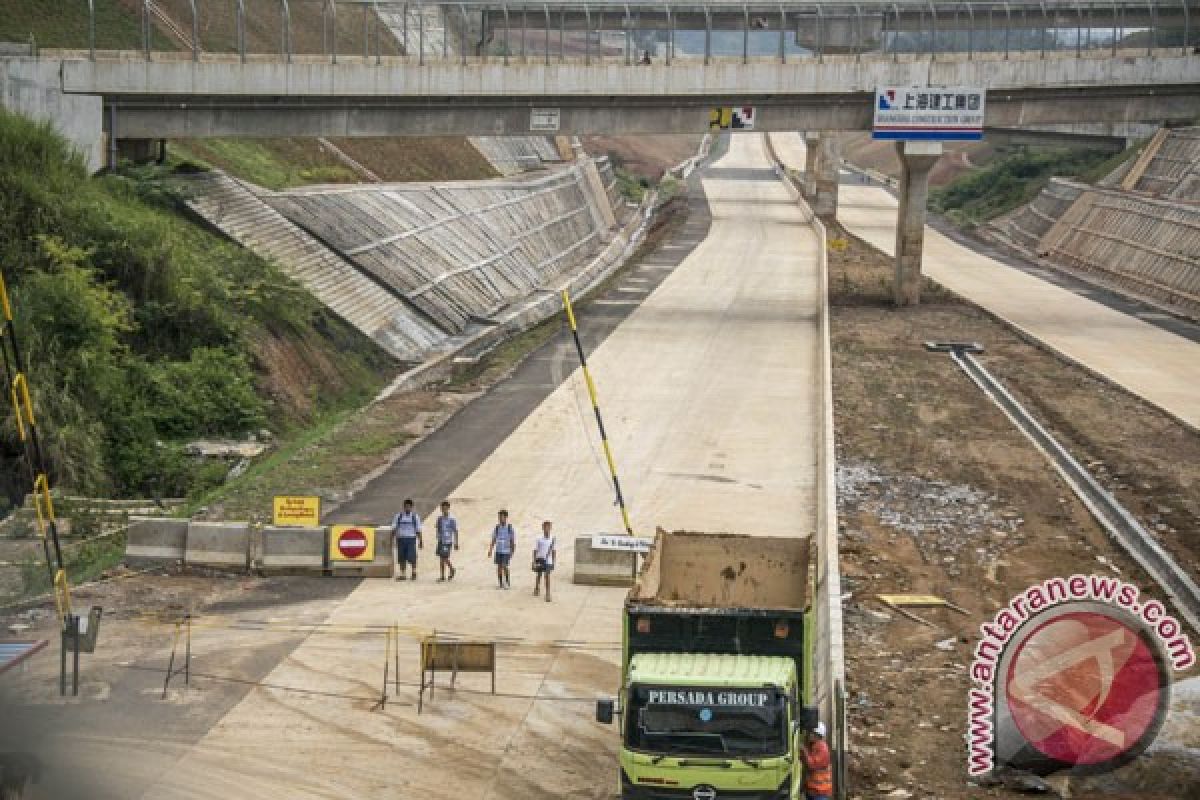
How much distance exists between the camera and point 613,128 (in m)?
68.3

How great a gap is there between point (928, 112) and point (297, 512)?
42986mm

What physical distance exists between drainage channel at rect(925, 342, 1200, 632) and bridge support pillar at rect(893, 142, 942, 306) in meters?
15.7

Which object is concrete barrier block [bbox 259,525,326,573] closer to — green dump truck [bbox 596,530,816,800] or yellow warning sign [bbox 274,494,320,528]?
yellow warning sign [bbox 274,494,320,528]

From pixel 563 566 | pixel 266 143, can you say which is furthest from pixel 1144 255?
pixel 563 566

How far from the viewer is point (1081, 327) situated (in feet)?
243

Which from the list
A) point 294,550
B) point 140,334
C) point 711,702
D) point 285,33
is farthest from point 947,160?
point 711,702

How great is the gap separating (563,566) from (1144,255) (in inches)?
2494

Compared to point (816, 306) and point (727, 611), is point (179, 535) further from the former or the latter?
point (816, 306)

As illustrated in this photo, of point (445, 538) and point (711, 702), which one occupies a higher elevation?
point (711, 702)

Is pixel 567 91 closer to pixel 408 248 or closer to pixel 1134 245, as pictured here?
pixel 408 248

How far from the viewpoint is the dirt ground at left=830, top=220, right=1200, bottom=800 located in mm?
24969
